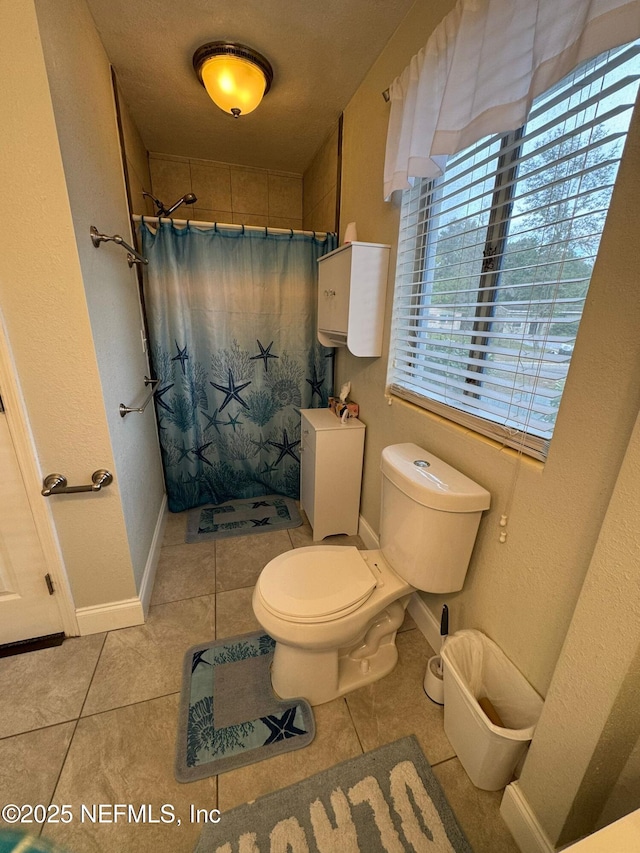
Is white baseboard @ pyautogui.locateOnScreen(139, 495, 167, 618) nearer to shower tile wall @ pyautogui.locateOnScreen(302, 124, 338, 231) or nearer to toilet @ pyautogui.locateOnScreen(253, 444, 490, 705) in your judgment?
toilet @ pyautogui.locateOnScreen(253, 444, 490, 705)

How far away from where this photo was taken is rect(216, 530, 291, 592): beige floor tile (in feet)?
5.75

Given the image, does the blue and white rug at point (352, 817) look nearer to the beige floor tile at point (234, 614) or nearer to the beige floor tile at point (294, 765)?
the beige floor tile at point (294, 765)

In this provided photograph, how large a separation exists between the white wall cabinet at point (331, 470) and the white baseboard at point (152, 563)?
856 mm

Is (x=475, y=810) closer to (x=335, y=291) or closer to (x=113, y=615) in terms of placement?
(x=113, y=615)

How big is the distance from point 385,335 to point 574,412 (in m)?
0.98

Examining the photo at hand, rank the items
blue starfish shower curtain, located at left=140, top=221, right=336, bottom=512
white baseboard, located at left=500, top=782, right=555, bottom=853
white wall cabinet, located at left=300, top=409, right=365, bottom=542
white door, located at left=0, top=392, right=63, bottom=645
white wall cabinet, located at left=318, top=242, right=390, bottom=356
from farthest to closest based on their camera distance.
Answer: blue starfish shower curtain, located at left=140, top=221, right=336, bottom=512, white wall cabinet, located at left=300, top=409, right=365, bottom=542, white wall cabinet, located at left=318, top=242, right=390, bottom=356, white door, located at left=0, top=392, right=63, bottom=645, white baseboard, located at left=500, top=782, right=555, bottom=853

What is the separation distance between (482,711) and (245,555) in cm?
131

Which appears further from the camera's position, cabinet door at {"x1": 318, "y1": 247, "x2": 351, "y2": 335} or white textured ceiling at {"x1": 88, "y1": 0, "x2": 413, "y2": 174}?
cabinet door at {"x1": 318, "y1": 247, "x2": 351, "y2": 335}

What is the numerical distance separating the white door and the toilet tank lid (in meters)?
1.28

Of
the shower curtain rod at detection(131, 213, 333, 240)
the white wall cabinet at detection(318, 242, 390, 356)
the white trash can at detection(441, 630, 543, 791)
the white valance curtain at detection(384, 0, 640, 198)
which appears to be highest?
the white valance curtain at detection(384, 0, 640, 198)

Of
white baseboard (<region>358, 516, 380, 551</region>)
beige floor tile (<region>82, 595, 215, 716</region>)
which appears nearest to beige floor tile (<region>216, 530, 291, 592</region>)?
beige floor tile (<region>82, 595, 215, 716</region>)

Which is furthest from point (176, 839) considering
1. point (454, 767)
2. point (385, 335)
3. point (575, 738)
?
point (385, 335)

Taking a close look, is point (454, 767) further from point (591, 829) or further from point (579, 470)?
point (579, 470)

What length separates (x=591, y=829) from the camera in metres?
0.80
